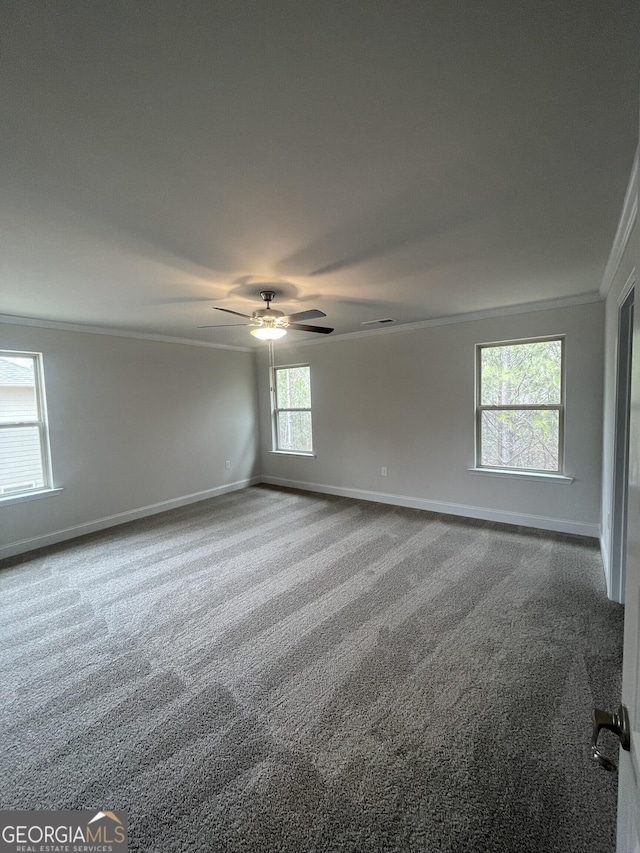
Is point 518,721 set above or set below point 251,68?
below

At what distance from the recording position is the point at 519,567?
3.20 m

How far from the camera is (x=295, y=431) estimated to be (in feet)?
20.4

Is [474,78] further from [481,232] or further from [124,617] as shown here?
[124,617]

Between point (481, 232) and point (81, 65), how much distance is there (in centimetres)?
194

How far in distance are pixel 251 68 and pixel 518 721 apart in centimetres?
276

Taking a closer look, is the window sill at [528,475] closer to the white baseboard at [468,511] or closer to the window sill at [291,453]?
the white baseboard at [468,511]

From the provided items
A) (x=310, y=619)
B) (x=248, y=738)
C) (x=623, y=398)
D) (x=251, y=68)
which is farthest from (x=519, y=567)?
(x=251, y=68)

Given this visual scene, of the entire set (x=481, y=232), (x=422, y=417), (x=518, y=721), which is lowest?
(x=518, y=721)

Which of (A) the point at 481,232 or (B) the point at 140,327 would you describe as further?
(B) the point at 140,327

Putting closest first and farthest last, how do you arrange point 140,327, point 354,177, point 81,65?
point 81,65
point 354,177
point 140,327

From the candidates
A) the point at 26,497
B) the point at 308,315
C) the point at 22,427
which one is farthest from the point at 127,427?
the point at 308,315

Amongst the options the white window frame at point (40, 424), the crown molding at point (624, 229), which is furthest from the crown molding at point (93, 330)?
the crown molding at point (624, 229)

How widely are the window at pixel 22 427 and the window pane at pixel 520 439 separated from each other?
16.6ft

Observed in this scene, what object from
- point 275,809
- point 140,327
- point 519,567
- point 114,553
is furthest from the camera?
point 140,327
